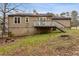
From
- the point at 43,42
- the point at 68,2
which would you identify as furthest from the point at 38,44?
the point at 68,2

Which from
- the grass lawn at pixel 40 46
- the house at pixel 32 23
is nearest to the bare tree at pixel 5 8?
the house at pixel 32 23

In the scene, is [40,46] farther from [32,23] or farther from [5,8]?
[5,8]

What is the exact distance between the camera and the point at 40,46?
14.0 m

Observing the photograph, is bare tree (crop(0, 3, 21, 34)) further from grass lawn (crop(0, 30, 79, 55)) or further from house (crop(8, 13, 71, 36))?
grass lawn (crop(0, 30, 79, 55))

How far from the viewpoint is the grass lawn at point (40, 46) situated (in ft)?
45.9

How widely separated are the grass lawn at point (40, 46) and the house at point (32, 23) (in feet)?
0.49

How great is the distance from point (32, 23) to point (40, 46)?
498 mm

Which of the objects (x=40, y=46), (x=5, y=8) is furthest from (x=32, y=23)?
(x=5, y=8)

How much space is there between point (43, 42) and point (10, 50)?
2.16 ft

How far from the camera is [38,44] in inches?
553

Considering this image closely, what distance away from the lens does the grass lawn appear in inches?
551

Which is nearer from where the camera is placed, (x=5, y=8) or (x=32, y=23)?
(x=5, y=8)

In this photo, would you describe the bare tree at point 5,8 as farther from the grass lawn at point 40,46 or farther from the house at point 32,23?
the grass lawn at point 40,46

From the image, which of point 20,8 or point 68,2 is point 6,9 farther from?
point 68,2
